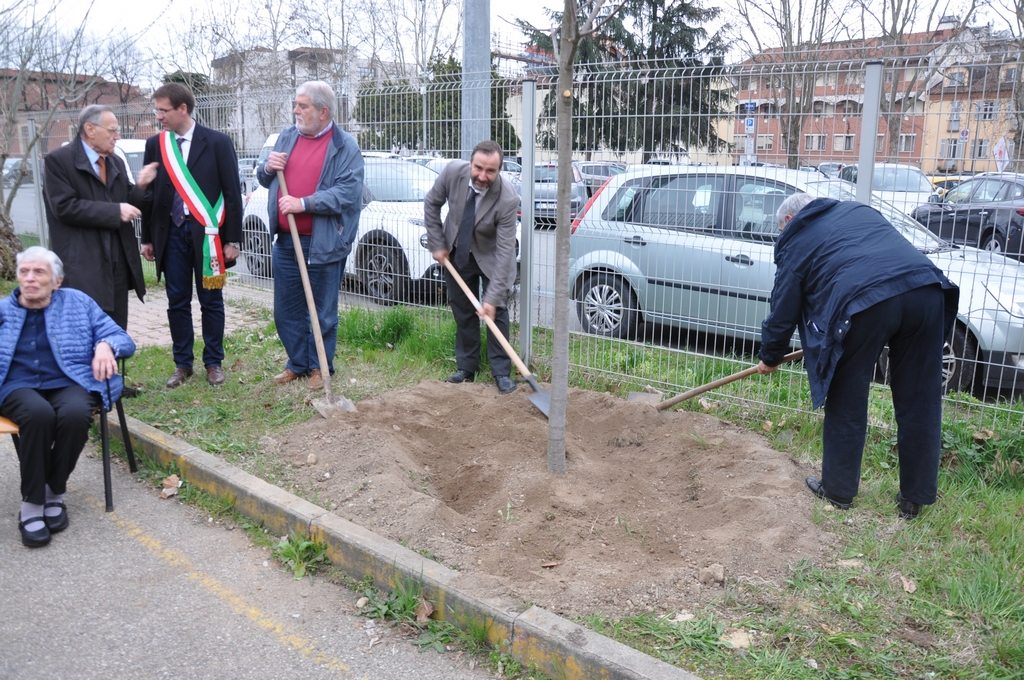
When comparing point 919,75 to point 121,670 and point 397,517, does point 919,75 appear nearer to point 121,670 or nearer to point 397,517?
point 397,517

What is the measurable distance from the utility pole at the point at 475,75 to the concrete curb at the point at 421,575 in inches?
130

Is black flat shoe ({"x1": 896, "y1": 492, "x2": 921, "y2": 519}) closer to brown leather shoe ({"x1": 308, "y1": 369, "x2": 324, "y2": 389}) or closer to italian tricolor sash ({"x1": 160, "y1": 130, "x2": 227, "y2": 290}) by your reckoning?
brown leather shoe ({"x1": 308, "y1": 369, "x2": 324, "y2": 389})

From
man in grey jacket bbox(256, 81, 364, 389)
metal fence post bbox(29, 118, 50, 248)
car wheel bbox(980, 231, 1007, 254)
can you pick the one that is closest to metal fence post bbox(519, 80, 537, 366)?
man in grey jacket bbox(256, 81, 364, 389)

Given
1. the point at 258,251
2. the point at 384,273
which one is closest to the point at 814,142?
the point at 384,273

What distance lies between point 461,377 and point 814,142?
300cm

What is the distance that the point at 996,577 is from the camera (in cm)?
335

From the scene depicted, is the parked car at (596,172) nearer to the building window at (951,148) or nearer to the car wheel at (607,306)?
the car wheel at (607,306)

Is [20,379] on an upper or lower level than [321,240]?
lower

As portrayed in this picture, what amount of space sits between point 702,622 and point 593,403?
2559 millimetres

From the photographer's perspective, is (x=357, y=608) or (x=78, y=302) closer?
(x=357, y=608)

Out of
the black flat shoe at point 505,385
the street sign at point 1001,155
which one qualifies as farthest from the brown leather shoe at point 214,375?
the street sign at point 1001,155

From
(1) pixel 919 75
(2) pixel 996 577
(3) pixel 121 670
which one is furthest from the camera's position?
(1) pixel 919 75

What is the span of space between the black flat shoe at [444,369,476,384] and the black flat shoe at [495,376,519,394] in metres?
0.33

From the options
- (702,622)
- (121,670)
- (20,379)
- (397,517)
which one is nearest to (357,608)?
(397,517)
